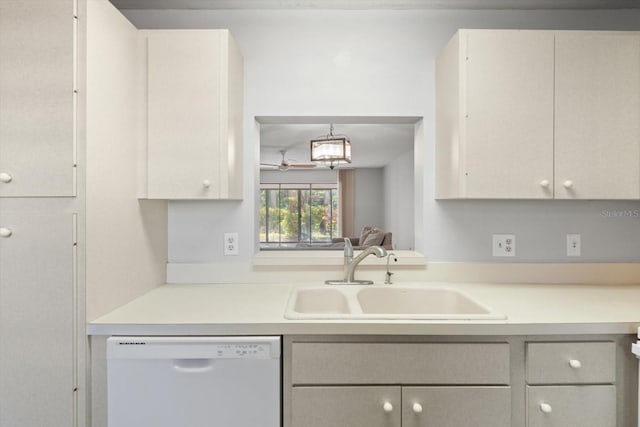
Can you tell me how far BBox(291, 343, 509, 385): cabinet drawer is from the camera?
132 centimetres

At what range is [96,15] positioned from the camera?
1.35 metres

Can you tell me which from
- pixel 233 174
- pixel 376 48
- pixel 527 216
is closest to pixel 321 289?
pixel 233 174

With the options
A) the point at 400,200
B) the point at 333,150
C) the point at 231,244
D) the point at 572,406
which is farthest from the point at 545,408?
the point at 400,200

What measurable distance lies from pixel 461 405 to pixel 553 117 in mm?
1174

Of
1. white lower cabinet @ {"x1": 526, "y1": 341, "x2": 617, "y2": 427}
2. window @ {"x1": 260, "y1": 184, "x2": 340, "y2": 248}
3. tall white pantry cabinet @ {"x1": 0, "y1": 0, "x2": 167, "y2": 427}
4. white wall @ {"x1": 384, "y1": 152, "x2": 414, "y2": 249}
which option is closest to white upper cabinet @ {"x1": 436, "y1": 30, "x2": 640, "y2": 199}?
white lower cabinet @ {"x1": 526, "y1": 341, "x2": 617, "y2": 427}

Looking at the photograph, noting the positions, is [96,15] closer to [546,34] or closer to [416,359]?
[416,359]

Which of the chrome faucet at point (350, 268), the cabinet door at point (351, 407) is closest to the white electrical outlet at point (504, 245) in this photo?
the chrome faucet at point (350, 268)

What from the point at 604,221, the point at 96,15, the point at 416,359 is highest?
the point at 96,15

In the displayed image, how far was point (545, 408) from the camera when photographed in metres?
1.30

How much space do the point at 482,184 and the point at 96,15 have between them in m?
1.54

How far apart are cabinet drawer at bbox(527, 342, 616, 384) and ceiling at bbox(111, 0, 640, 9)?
1.55 metres

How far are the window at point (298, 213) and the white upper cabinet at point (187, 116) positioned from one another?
7701 mm

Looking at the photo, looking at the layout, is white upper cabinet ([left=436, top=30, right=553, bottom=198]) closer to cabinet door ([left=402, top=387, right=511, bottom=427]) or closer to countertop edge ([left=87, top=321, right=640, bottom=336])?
countertop edge ([left=87, top=321, right=640, bottom=336])

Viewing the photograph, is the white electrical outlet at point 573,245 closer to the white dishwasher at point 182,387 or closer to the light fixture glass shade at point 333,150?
the white dishwasher at point 182,387
